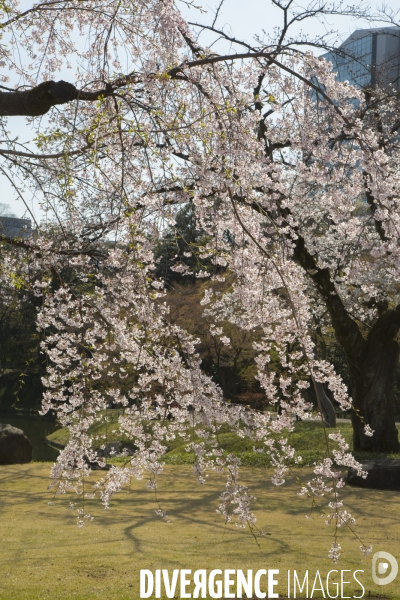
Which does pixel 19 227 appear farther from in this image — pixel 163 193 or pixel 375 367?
pixel 375 367

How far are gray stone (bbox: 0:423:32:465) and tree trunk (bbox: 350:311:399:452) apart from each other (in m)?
6.16

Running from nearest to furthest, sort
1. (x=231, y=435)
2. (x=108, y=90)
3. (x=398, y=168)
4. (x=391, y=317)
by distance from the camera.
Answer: (x=108, y=90), (x=391, y=317), (x=398, y=168), (x=231, y=435)

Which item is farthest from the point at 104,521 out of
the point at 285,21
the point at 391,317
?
the point at 285,21

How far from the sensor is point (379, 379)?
460 inches

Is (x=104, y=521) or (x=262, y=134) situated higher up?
Result: (x=262, y=134)

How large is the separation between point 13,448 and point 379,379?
674 cm

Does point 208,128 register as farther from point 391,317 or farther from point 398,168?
point 398,168

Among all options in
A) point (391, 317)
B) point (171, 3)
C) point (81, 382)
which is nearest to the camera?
point (171, 3)

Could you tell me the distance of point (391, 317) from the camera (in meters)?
11.8

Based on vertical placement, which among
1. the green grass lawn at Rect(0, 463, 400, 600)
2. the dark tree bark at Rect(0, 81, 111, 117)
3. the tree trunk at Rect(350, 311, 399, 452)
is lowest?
the green grass lawn at Rect(0, 463, 400, 600)

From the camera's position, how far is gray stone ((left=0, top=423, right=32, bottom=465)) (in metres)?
12.2

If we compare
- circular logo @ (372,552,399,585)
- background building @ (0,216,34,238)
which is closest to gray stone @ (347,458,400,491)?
circular logo @ (372,552,399,585)

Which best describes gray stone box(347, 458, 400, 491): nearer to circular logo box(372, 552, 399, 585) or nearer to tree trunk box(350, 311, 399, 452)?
tree trunk box(350, 311, 399, 452)

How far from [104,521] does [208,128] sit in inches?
194
